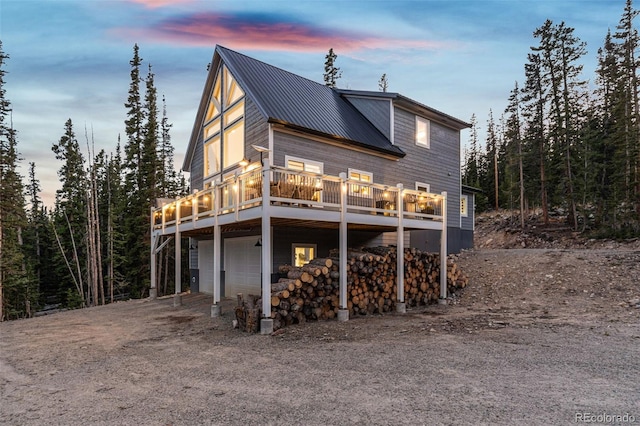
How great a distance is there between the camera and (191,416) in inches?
159

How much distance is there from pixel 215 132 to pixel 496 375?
14180mm

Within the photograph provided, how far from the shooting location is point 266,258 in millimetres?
8320

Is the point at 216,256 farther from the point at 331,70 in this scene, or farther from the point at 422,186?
the point at 331,70

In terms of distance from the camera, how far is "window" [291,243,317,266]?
497 inches

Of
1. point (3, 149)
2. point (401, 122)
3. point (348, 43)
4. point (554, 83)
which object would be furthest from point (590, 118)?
point (3, 149)

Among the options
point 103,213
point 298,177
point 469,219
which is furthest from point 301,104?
point 103,213

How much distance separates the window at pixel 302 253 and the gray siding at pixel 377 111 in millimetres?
6516

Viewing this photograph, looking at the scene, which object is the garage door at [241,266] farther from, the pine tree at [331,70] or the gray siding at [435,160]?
the pine tree at [331,70]

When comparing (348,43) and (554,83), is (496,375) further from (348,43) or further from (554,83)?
(554,83)

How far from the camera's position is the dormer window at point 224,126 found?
14.1 m

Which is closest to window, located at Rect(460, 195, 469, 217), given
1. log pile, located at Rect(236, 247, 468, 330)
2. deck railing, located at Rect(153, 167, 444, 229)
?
log pile, located at Rect(236, 247, 468, 330)

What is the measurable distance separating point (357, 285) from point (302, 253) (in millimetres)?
3156

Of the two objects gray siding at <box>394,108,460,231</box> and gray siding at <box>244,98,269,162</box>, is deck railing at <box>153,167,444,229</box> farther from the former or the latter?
gray siding at <box>394,108,460,231</box>

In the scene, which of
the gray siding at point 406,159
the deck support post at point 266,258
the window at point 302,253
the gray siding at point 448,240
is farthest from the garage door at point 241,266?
the gray siding at point 448,240
